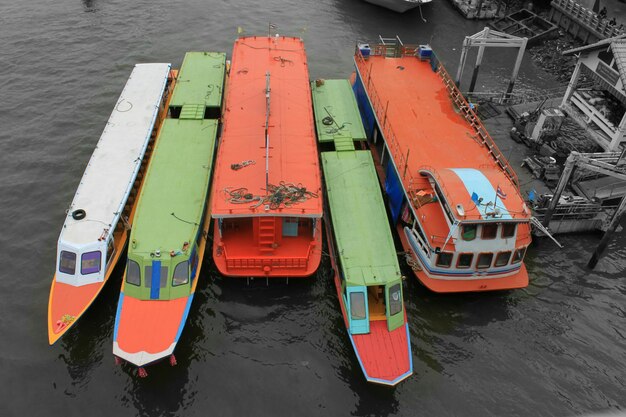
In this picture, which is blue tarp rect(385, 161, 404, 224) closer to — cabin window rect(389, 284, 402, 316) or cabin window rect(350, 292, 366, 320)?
cabin window rect(389, 284, 402, 316)

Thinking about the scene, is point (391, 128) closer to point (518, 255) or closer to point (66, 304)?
point (518, 255)

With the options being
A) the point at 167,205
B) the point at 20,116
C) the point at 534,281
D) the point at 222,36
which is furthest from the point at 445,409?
the point at 222,36

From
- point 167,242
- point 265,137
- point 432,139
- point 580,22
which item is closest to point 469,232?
point 432,139

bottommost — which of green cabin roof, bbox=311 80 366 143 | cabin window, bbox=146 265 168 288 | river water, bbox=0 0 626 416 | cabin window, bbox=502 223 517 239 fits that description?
river water, bbox=0 0 626 416

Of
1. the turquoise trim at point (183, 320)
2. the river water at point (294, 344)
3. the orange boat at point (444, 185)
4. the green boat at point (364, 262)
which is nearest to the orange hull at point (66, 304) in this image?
the river water at point (294, 344)

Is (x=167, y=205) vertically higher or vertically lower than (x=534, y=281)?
higher

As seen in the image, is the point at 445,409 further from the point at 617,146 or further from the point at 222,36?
the point at 222,36

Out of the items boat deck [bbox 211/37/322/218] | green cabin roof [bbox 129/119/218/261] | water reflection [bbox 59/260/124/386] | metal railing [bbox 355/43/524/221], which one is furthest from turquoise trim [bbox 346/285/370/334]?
water reflection [bbox 59/260/124/386]

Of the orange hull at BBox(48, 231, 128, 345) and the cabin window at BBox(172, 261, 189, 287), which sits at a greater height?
the cabin window at BBox(172, 261, 189, 287)

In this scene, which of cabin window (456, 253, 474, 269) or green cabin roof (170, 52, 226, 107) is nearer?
cabin window (456, 253, 474, 269)
